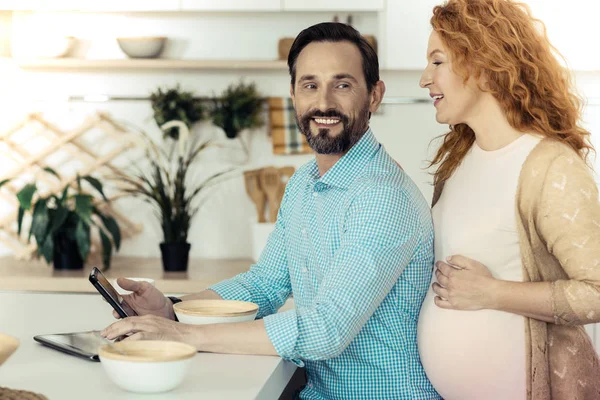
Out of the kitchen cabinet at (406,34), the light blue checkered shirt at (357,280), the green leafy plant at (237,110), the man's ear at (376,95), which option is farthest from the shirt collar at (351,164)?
the green leafy plant at (237,110)

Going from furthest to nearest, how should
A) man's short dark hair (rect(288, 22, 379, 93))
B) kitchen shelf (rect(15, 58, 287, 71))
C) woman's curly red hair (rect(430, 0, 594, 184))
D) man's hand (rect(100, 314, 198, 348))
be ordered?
kitchen shelf (rect(15, 58, 287, 71))
man's short dark hair (rect(288, 22, 379, 93))
woman's curly red hair (rect(430, 0, 594, 184))
man's hand (rect(100, 314, 198, 348))

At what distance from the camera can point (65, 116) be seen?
3123mm

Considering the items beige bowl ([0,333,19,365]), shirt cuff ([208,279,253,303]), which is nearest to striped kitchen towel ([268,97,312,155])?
shirt cuff ([208,279,253,303])

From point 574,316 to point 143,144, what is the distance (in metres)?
1.83

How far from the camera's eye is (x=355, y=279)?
1317 mm

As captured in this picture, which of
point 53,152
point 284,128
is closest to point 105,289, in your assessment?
point 284,128

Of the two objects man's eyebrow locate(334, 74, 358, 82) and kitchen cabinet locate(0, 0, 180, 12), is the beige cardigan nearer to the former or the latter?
man's eyebrow locate(334, 74, 358, 82)

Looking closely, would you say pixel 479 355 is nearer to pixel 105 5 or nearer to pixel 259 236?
pixel 259 236

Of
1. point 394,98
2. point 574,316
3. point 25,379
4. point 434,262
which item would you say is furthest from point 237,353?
point 394,98

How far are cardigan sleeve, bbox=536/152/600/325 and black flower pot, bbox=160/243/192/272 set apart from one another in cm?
160

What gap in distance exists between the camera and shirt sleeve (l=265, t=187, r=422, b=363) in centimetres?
129

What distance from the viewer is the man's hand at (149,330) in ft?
4.07

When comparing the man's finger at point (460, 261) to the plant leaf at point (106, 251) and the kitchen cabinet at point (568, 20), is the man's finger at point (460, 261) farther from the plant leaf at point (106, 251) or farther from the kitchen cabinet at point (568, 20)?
the plant leaf at point (106, 251)

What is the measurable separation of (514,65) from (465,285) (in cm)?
41
